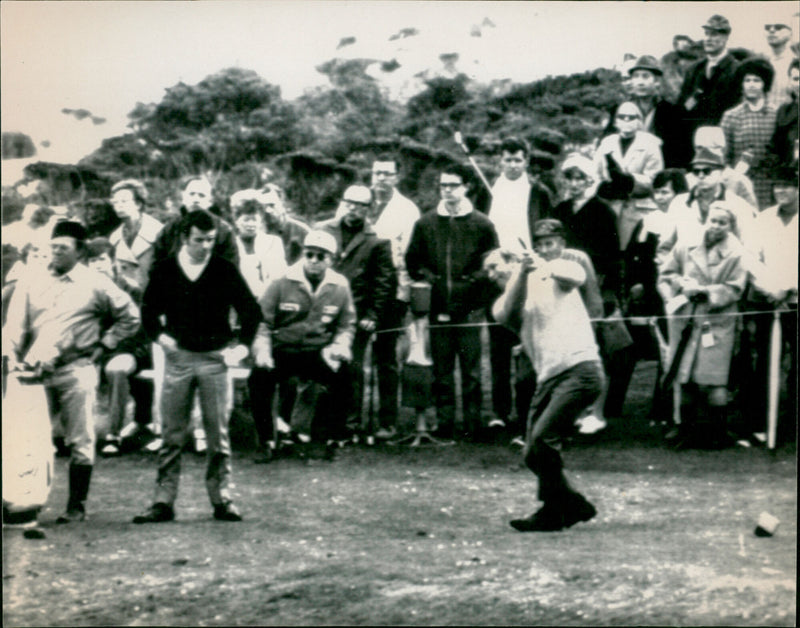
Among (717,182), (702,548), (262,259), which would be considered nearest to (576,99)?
(717,182)

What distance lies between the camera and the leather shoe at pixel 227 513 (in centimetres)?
852

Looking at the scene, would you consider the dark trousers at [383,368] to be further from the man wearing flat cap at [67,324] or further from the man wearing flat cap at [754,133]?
the man wearing flat cap at [754,133]

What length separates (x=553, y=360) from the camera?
8414 millimetres

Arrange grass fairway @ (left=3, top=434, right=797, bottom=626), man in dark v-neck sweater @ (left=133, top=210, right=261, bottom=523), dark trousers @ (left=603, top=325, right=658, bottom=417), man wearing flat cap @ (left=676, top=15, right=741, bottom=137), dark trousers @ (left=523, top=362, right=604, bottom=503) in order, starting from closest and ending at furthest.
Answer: grass fairway @ (left=3, top=434, right=797, bottom=626) < dark trousers @ (left=523, top=362, right=604, bottom=503) < man in dark v-neck sweater @ (left=133, top=210, right=261, bottom=523) < dark trousers @ (left=603, top=325, right=658, bottom=417) < man wearing flat cap @ (left=676, top=15, right=741, bottom=137)

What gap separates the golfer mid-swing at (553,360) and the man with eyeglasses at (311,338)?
0.99 metres

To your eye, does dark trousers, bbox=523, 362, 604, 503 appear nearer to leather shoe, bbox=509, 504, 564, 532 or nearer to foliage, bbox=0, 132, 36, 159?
leather shoe, bbox=509, 504, 564, 532

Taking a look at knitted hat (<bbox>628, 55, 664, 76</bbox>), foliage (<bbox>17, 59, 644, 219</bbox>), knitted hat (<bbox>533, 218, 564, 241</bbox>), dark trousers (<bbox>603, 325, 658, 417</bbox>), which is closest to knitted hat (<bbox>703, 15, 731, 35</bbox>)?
knitted hat (<bbox>628, 55, 664, 76</bbox>)

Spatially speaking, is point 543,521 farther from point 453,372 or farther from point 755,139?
point 755,139

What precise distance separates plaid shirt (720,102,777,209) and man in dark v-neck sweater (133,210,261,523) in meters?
3.00

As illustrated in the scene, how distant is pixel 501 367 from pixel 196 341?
5.89 feet

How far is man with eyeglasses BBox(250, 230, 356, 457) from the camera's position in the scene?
28.5 ft

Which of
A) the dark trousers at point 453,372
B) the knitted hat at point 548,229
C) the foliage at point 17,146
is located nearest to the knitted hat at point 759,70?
the knitted hat at point 548,229

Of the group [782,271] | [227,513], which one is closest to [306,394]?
[227,513]

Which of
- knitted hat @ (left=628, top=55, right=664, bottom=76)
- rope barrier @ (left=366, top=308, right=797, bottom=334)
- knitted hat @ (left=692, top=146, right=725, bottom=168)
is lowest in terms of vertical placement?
rope barrier @ (left=366, top=308, right=797, bottom=334)
